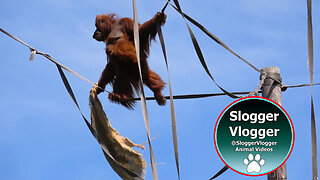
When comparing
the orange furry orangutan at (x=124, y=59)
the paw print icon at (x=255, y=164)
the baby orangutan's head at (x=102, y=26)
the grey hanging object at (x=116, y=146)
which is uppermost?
the baby orangutan's head at (x=102, y=26)

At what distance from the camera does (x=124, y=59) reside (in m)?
3.42

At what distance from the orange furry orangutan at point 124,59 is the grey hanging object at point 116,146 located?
164 millimetres

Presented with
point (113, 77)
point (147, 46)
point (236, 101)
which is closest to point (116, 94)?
point (113, 77)

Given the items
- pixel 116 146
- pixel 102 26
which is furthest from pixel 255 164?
pixel 102 26

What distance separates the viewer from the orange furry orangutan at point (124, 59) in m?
3.41

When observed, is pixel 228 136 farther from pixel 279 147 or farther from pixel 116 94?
pixel 116 94

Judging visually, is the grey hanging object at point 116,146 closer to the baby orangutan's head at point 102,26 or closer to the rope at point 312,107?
the baby orangutan's head at point 102,26

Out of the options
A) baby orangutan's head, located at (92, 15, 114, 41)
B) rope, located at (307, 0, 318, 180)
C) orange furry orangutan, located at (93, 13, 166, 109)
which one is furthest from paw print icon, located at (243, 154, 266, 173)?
baby orangutan's head, located at (92, 15, 114, 41)

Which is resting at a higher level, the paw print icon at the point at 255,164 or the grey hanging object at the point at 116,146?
the grey hanging object at the point at 116,146

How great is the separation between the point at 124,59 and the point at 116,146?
0.65 meters

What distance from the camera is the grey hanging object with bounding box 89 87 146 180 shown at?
138 inches

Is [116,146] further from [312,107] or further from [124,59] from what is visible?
[312,107]

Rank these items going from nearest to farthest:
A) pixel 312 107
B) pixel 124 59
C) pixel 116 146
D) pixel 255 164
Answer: pixel 312 107 → pixel 255 164 → pixel 124 59 → pixel 116 146

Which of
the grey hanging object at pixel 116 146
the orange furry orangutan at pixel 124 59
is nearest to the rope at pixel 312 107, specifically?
the orange furry orangutan at pixel 124 59
